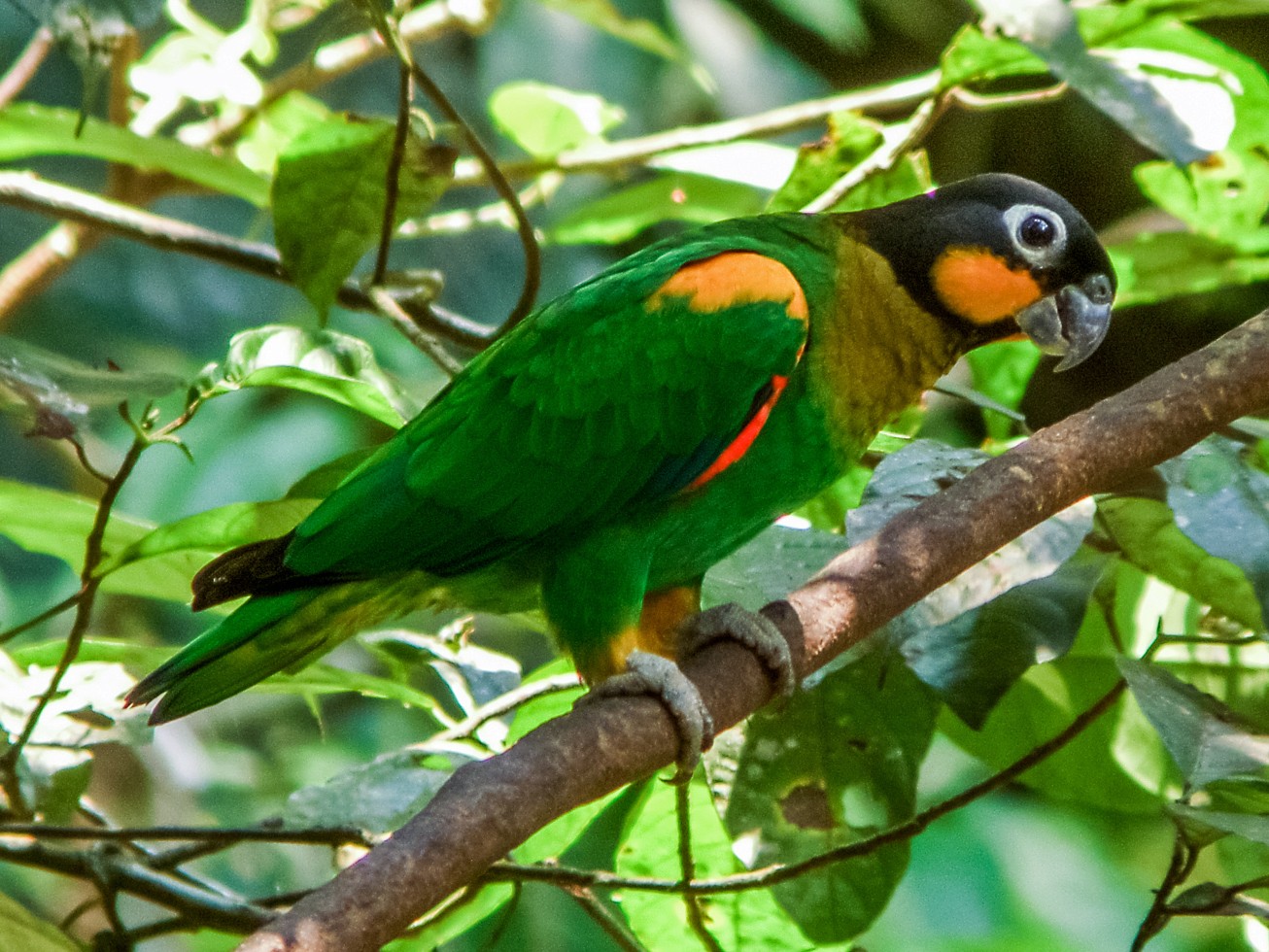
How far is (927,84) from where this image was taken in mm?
1914

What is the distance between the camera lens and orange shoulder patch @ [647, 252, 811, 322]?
4.90ft

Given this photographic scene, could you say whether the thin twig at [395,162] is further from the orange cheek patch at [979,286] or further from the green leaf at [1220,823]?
the green leaf at [1220,823]

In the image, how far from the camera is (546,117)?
2.13 metres

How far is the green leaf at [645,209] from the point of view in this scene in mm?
2133

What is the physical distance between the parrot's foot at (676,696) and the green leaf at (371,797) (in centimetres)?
21

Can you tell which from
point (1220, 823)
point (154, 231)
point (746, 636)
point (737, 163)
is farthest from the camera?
point (737, 163)

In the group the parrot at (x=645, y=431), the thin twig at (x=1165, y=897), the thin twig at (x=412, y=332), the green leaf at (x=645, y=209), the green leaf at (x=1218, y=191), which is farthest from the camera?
the green leaf at (x=645, y=209)

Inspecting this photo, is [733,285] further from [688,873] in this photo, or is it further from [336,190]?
[688,873]

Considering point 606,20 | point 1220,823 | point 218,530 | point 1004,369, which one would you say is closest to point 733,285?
point 1004,369

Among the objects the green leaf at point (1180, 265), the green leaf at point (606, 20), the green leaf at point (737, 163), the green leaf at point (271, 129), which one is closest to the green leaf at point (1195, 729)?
the green leaf at point (1180, 265)

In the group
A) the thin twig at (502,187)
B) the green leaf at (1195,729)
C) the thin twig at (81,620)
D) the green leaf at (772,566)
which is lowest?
the green leaf at (1195,729)

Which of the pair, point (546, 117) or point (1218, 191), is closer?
point (1218, 191)

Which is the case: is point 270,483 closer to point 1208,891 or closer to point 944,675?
point 944,675

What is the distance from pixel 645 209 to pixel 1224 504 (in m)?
1.16
